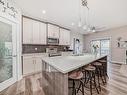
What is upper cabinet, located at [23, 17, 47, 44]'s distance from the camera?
4204 millimetres

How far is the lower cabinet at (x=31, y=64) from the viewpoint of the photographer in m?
4.01

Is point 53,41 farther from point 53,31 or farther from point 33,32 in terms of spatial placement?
point 33,32

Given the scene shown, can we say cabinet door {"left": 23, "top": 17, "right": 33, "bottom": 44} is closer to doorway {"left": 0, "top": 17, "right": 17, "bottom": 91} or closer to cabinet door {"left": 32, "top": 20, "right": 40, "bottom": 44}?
cabinet door {"left": 32, "top": 20, "right": 40, "bottom": 44}

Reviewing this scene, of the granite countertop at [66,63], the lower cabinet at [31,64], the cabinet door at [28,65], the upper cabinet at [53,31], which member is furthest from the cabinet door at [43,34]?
the granite countertop at [66,63]

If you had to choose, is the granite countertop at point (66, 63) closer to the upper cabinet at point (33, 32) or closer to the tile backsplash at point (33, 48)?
the upper cabinet at point (33, 32)

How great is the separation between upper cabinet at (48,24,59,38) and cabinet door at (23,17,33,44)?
1124mm

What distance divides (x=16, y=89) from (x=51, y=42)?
3.07m

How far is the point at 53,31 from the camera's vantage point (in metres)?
5.53

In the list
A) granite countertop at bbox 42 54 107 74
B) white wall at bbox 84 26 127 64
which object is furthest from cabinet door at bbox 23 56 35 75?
white wall at bbox 84 26 127 64

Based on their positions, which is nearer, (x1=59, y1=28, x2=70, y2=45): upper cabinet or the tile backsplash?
the tile backsplash

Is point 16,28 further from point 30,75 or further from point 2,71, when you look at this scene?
point 30,75

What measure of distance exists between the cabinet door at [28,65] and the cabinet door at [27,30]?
77 cm

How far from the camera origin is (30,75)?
415cm

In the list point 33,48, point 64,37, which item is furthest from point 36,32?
point 64,37
